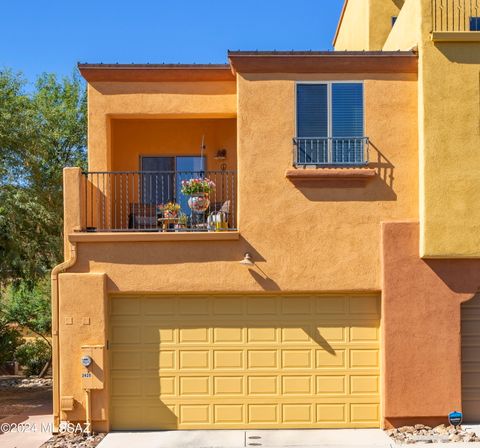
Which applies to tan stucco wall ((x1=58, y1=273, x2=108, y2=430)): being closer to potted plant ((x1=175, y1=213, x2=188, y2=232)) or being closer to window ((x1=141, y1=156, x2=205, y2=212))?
potted plant ((x1=175, y1=213, x2=188, y2=232))

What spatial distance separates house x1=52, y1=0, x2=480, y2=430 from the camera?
432 inches

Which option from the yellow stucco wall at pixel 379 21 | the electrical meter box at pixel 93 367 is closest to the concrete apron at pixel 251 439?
the electrical meter box at pixel 93 367

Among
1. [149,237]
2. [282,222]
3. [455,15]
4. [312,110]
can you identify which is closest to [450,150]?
[312,110]

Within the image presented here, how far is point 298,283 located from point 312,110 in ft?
10.5

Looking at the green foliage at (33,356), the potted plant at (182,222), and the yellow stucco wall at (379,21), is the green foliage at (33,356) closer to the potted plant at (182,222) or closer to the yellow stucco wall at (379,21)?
the potted plant at (182,222)

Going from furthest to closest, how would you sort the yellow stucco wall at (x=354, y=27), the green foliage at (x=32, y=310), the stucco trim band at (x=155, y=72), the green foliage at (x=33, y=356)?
1. the green foliage at (x=33, y=356)
2. the green foliage at (x=32, y=310)
3. the yellow stucco wall at (x=354, y=27)
4. the stucco trim band at (x=155, y=72)

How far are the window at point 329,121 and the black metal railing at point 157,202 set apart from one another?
5.38 ft

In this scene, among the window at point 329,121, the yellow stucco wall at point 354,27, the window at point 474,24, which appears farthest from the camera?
the yellow stucco wall at point 354,27

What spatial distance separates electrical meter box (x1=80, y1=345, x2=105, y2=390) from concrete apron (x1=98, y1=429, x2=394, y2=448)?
975 mm

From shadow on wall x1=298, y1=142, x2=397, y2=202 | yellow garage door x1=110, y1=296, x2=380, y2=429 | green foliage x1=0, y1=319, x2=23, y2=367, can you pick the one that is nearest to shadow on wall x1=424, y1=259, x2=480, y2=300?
yellow garage door x1=110, y1=296, x2=380, y2=429

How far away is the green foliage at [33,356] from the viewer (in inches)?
857

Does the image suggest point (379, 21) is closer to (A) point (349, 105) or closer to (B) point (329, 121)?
(A) point (349, 105)

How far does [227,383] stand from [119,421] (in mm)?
2094

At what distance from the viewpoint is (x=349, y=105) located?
1135 cm
